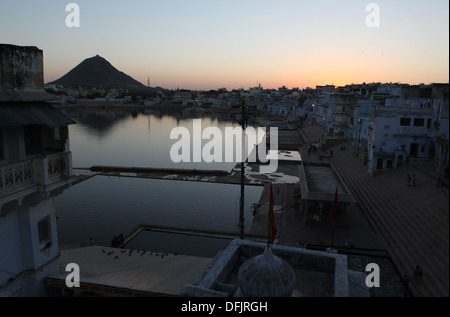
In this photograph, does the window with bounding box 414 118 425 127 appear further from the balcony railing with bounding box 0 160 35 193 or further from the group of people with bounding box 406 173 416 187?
the balcony railing with bounding box 0 160 35 193

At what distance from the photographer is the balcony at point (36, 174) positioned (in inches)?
328

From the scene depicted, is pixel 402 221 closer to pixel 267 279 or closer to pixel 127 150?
pixel 267 279

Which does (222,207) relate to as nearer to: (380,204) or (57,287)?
(380,204)

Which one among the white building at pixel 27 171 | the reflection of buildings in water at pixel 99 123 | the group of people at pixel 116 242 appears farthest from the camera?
the reflection of buildings in water at pixel 99 123

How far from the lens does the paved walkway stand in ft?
42.1

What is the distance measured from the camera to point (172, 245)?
18.6 m

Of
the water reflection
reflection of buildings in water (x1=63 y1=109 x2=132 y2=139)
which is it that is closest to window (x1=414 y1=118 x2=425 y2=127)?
the water reflection

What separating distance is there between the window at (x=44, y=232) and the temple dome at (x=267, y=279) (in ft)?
24.9

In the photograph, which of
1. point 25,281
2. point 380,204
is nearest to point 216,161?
point 380,204

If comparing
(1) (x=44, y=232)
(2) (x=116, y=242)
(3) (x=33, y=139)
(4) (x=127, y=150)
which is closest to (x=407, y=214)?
Answer: (2) (x=116, y=242)

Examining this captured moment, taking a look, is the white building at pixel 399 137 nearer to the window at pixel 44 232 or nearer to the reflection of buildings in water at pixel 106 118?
the window at pixel 44 232

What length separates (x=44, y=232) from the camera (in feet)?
34.3

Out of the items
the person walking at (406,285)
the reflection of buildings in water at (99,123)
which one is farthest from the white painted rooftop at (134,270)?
the reflection of buildings in water at (99,123)
